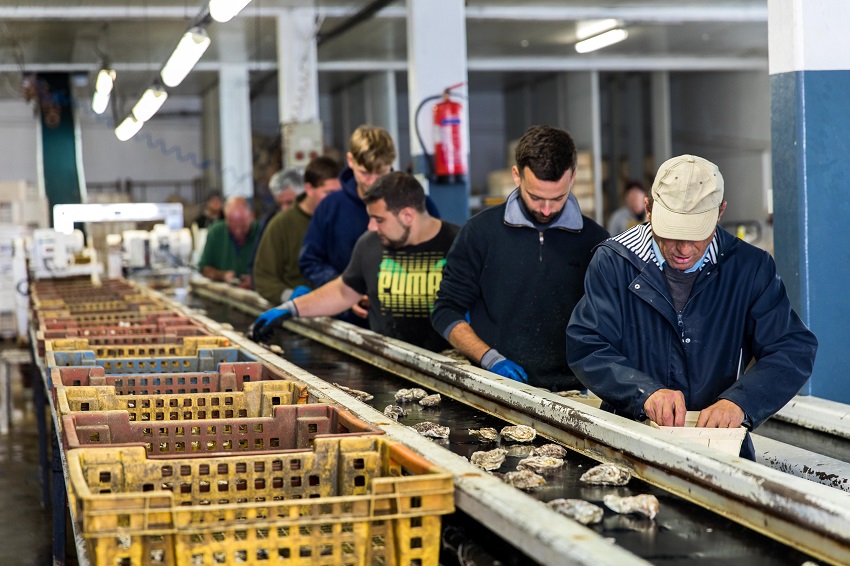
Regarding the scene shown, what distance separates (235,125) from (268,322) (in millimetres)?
10494

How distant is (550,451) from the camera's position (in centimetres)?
211

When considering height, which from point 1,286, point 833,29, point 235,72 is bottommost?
point 1,286

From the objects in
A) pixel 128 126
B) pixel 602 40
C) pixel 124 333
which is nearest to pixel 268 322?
pixel 124 333

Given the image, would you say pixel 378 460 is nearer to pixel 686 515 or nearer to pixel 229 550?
pixel 229 550

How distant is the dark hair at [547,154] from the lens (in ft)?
9.62

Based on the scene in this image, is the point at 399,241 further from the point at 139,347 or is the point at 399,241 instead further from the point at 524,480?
the point at 524,480

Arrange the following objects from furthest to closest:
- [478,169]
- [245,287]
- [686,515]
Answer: [478,169] → [245,287] → [686,515]

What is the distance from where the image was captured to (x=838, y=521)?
4.82 ft

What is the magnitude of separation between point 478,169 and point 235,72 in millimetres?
7623

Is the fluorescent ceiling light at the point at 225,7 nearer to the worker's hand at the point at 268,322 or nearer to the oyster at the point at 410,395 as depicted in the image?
the worker's hand at the point at 268,322

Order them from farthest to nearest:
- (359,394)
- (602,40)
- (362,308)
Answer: (602,40) → (362,308) → (359,394)

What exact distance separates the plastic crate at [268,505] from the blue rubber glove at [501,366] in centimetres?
114

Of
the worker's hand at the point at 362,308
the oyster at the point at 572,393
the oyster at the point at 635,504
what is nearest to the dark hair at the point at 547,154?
the oyster at the point at 572,393

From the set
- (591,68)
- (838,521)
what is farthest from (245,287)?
(591,68)
